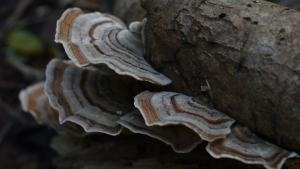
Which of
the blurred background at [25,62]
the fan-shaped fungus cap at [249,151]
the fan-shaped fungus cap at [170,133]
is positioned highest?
Answer: the fan-shaped fungus cap at [249,151]

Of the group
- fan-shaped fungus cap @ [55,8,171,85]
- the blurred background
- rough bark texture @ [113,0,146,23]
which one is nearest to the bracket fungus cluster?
fan-shaped fungus cap @ [55,8,171,85]

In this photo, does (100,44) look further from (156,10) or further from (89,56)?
(156,10)

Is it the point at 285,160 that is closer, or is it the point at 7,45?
the point at 285,160

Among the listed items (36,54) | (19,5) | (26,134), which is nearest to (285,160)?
(26,134)

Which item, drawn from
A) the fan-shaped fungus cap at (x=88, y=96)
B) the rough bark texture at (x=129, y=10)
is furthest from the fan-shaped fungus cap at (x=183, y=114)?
the rough bark texture at (x=129, y=10)

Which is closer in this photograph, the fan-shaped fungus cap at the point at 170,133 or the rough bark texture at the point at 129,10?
the fan-shaped fungus cap at the point at 170,133

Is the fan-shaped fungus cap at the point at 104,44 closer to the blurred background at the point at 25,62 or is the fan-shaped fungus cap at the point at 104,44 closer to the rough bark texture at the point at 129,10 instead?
the rough bark texture at the point at 129,10
